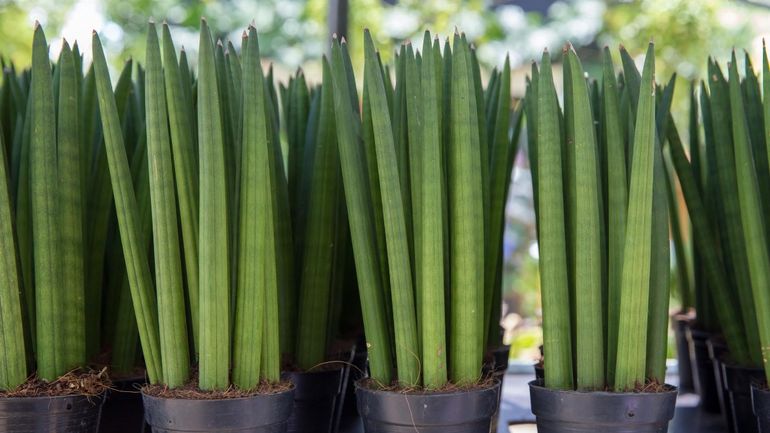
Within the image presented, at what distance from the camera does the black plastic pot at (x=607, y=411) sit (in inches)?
20.2

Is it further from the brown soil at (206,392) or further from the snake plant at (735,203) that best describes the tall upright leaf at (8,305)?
the snake plant at (735,203)

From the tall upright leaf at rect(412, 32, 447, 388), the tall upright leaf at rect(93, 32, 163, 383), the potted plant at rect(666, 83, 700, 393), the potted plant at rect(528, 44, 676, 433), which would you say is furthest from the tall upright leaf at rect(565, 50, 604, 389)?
the potted plant at rect(666, 83, 700, 393)

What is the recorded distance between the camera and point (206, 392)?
510mm

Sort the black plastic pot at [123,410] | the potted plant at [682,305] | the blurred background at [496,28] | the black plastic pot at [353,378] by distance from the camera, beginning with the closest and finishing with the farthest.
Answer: the black plastic pot at [123,410] < the black plastic pot at [353,378] < the potted plant at [682,305] < the blurred background at [496,28]

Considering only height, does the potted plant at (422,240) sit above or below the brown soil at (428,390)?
above

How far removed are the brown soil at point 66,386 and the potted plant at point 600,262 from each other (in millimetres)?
334

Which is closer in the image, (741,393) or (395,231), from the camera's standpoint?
(395,231)

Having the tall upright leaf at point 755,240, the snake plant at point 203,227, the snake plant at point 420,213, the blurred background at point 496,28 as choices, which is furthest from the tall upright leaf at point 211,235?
the blurred background at point 496,28

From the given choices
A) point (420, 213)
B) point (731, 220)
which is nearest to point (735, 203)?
point (731, 220)

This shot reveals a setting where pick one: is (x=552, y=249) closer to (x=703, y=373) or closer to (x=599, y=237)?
(x=599, y=237)

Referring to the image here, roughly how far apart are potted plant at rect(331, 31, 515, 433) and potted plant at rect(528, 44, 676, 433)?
52 millimetres

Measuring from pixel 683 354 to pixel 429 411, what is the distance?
2.06 feet

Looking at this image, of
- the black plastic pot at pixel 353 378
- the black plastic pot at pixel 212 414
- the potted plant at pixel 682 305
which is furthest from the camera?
the potted plant at pixel 682 305

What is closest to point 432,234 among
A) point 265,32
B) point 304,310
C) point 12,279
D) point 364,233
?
point 364,233
